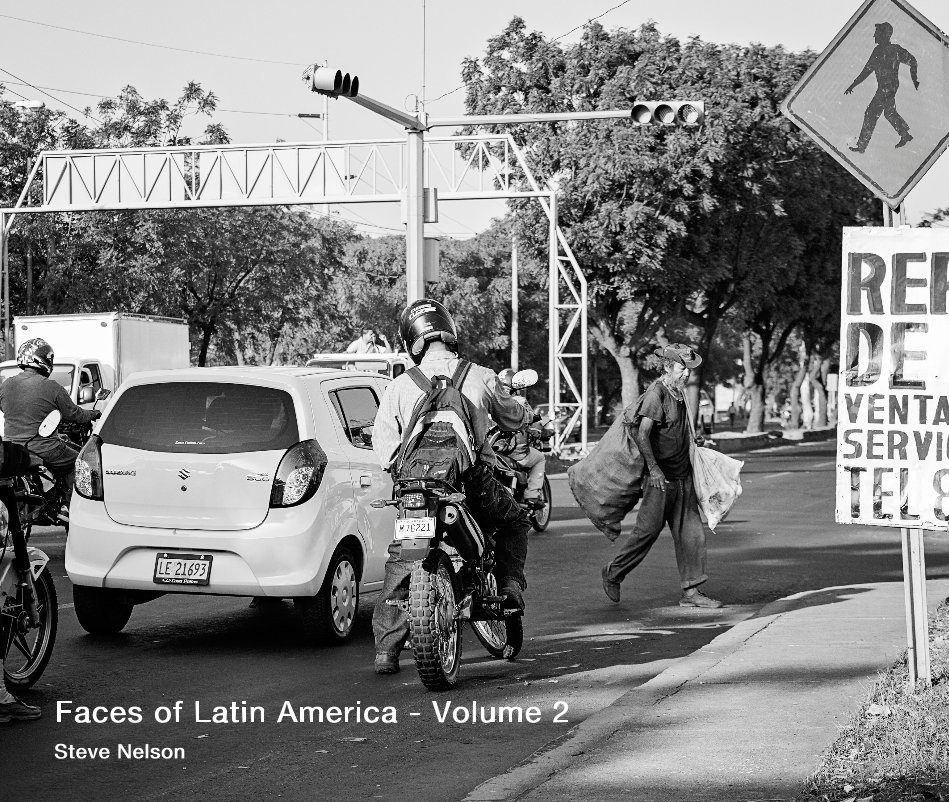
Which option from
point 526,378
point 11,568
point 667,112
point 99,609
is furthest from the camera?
point 667,112

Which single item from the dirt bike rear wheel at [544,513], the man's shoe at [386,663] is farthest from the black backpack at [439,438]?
the dirt bike rear wheel at [544,513]

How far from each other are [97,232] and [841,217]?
929 inches

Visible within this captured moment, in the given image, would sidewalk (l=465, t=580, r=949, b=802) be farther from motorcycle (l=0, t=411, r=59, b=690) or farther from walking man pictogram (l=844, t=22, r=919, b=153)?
motorcycle (l=0, t=411, r=59, b=690)

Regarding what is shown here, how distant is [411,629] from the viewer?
7.06m

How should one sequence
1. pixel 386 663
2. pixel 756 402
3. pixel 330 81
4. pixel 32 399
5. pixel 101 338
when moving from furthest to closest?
1. pixel 756 402
2. pixel 101 338
3. pixel 330 81
4. pixel 32 399
5. pixel 386 663

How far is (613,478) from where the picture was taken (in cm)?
1075

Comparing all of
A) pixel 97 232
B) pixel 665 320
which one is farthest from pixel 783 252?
pixel 97 232

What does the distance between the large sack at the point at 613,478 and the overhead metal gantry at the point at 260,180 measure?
2057 cm

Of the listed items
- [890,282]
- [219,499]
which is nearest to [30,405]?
[219,499]

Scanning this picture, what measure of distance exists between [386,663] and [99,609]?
2.26 metres

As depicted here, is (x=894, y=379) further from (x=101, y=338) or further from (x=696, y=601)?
(x=101, y=338)

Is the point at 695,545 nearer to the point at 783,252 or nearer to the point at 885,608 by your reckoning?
the point at 885,608

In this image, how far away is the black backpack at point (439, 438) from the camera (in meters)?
7.20

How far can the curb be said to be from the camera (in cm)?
534
